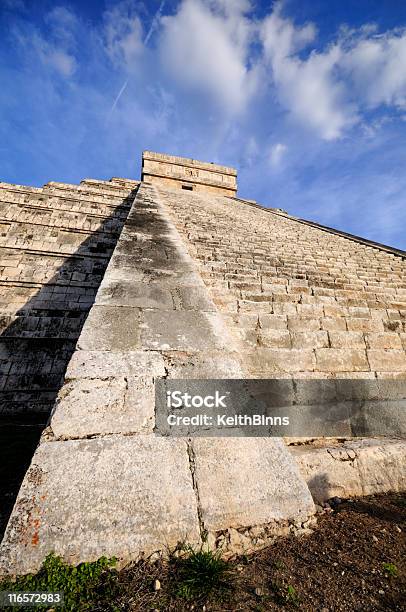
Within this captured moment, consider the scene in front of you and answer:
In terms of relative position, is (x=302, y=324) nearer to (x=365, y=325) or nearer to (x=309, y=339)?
(x=309, y=339)

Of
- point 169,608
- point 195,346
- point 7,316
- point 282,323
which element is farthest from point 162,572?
point 7,316

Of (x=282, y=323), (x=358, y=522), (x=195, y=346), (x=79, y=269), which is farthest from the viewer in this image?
(x=79, y=269)

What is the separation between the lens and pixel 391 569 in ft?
4.79

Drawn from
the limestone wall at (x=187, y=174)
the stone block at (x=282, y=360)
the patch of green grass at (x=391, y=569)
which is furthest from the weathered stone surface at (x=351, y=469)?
the limestone wall at (x=187, y=174)

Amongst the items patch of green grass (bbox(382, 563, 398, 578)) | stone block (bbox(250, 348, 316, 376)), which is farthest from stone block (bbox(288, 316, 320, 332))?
patch of green grass (bbox(382, 563, 398, 578))

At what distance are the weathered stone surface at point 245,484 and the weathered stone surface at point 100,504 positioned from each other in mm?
106

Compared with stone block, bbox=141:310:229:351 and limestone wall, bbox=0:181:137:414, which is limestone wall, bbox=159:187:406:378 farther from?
limestone wall, bbox=0:181:137:414

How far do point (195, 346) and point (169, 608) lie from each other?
170 centimetres

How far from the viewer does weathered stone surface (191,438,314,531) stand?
1610mm

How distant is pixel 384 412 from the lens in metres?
3.39

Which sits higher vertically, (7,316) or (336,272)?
(336,272)

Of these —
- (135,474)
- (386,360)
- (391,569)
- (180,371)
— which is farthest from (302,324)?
(135,474)

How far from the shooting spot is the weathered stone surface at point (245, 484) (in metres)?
1.61

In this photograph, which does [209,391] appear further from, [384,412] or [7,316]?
[7,316]
